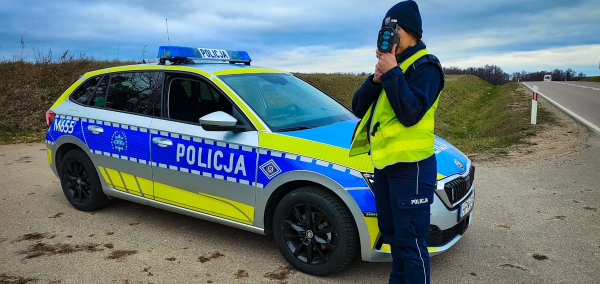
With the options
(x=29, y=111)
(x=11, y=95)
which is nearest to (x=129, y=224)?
(x=29, y=111)

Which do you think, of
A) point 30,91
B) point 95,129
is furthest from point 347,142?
point 30,91

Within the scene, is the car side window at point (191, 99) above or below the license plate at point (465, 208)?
above

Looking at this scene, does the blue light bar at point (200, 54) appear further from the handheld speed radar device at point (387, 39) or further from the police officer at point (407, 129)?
the handheld speed radar device at point (387, 39)

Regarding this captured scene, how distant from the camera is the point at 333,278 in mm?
3549

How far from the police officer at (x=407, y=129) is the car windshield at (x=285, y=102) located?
1310mm

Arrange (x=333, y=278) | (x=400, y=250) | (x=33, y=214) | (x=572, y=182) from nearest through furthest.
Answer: (x=400, y=250)
(x=333, y=278)
(x=33, y=214)
(x=572, y=182)

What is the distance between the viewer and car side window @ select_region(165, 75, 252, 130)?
13.9 ft

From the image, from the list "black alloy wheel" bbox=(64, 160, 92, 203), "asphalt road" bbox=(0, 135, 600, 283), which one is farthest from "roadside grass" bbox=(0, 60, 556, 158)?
"black alloy wheel" bbox=(64, 160, 92, 203)

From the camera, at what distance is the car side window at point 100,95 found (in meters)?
4.99

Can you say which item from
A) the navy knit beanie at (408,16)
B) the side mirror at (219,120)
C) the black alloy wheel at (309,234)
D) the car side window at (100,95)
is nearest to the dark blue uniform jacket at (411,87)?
the navy knit beanie at (408,16)

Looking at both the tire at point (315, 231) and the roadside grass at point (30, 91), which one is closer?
the tire at point (315, 231)

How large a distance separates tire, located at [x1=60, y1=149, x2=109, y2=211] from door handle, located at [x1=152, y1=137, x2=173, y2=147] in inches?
44.0

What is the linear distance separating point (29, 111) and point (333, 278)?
43.5 ft

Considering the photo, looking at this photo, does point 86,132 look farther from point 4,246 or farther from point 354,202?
point 354,202
